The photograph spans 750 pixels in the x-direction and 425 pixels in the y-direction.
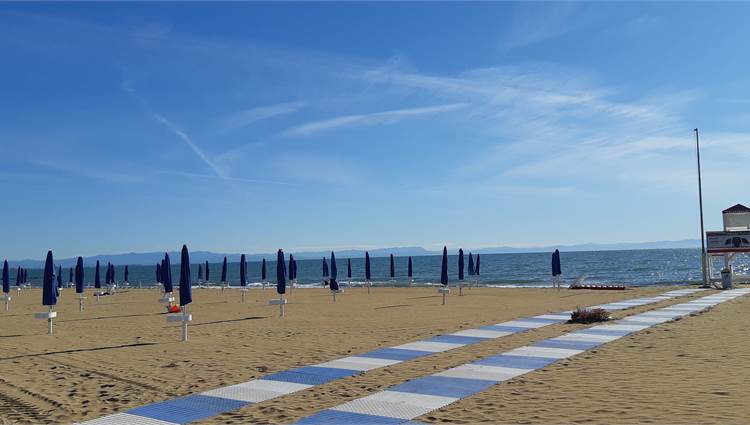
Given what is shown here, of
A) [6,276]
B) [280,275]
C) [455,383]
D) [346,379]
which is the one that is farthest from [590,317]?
[6,276]

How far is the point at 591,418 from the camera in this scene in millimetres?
5672

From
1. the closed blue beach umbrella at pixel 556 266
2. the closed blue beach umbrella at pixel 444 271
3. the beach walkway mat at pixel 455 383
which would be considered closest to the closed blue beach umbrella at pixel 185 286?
the beach walkway mat at pixel 455 383

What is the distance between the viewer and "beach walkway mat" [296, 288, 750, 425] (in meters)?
6.02

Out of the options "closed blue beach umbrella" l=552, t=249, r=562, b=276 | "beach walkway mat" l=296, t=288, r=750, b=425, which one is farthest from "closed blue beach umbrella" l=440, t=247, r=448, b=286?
"beach walkway mat" l=296, t=288, r=750, b=425

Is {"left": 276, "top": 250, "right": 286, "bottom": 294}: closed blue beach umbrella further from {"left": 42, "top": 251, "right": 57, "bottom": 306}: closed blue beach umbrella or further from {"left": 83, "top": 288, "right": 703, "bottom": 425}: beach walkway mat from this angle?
{"left": 83, "top": 288, "right": 703, "bottom": 425}: beach walkway mat

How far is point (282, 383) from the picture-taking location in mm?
7629

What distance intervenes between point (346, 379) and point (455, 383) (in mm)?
1488

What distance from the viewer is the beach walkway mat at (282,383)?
20.4ft

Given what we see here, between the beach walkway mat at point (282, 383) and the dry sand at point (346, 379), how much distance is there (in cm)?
27

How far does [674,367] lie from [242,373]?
6.13 meters

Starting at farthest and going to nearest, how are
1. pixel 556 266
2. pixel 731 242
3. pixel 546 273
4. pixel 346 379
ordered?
pixel 546 273 → pixel 556 266 → pixel 731 242 → pixel 346 379

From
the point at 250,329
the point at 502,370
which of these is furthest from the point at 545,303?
the point at 502,370

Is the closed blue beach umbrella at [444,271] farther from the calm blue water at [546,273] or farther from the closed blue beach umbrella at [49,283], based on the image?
the calm blue water at [546,273]

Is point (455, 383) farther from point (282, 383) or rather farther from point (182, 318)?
point (182, 318)
